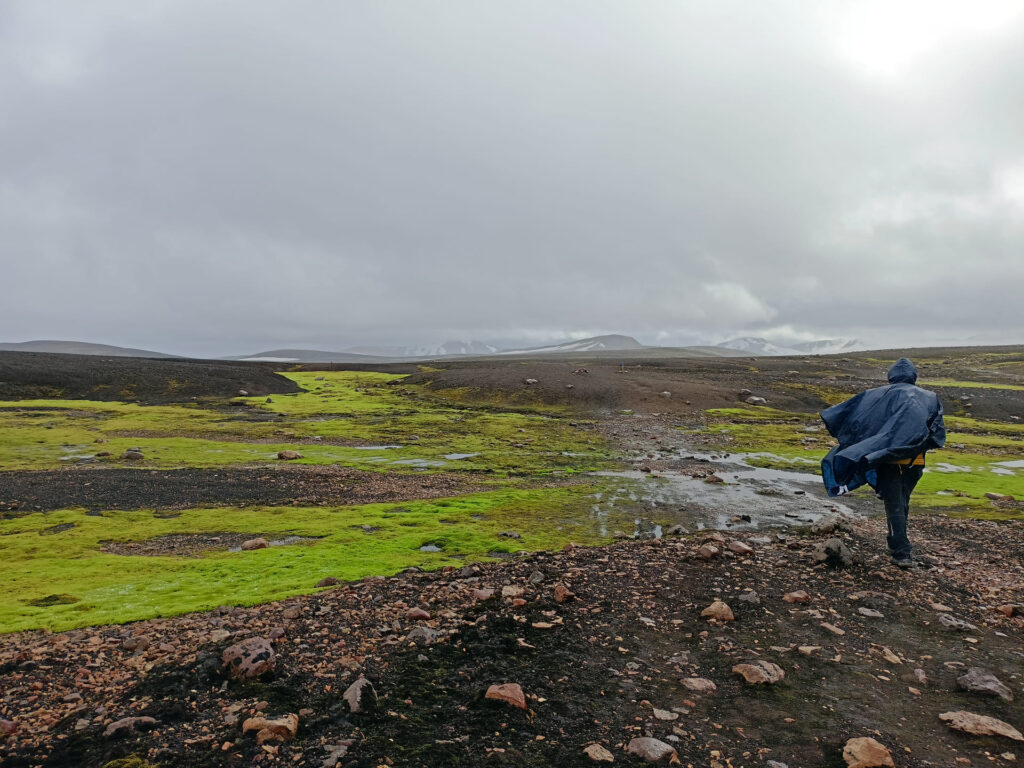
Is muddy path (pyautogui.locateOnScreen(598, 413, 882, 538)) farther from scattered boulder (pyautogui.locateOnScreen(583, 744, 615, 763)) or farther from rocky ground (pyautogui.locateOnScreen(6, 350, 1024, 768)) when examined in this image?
scattered boulder (pyautogui.locateOnScreen(583, 744, 615, 763))

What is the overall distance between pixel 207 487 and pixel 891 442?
22.2 m

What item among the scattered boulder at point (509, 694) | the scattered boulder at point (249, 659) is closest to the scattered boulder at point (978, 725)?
the scattered boulder at point (509, 694)

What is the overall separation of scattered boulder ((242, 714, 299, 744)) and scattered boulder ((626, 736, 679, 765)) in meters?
3.55

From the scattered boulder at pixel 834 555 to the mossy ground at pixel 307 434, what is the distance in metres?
15.1

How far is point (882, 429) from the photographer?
10148mm

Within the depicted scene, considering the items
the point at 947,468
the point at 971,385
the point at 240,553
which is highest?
the point at 971,385

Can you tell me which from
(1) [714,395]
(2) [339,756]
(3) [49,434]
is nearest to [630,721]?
(2) [339,756]

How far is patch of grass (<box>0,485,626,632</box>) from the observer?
9250 millimetres

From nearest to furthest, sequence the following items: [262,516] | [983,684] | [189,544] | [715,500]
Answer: [983,684] < [189,544] < [262,516] < [715,500]

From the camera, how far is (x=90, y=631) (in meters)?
7.93

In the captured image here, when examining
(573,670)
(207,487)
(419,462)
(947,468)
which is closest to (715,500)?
(573,670)

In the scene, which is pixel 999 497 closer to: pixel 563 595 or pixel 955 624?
pixel 955 624

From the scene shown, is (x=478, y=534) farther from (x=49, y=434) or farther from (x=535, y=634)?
(x=49, y=434)

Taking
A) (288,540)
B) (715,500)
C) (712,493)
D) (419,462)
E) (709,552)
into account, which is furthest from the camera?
(419,462)
